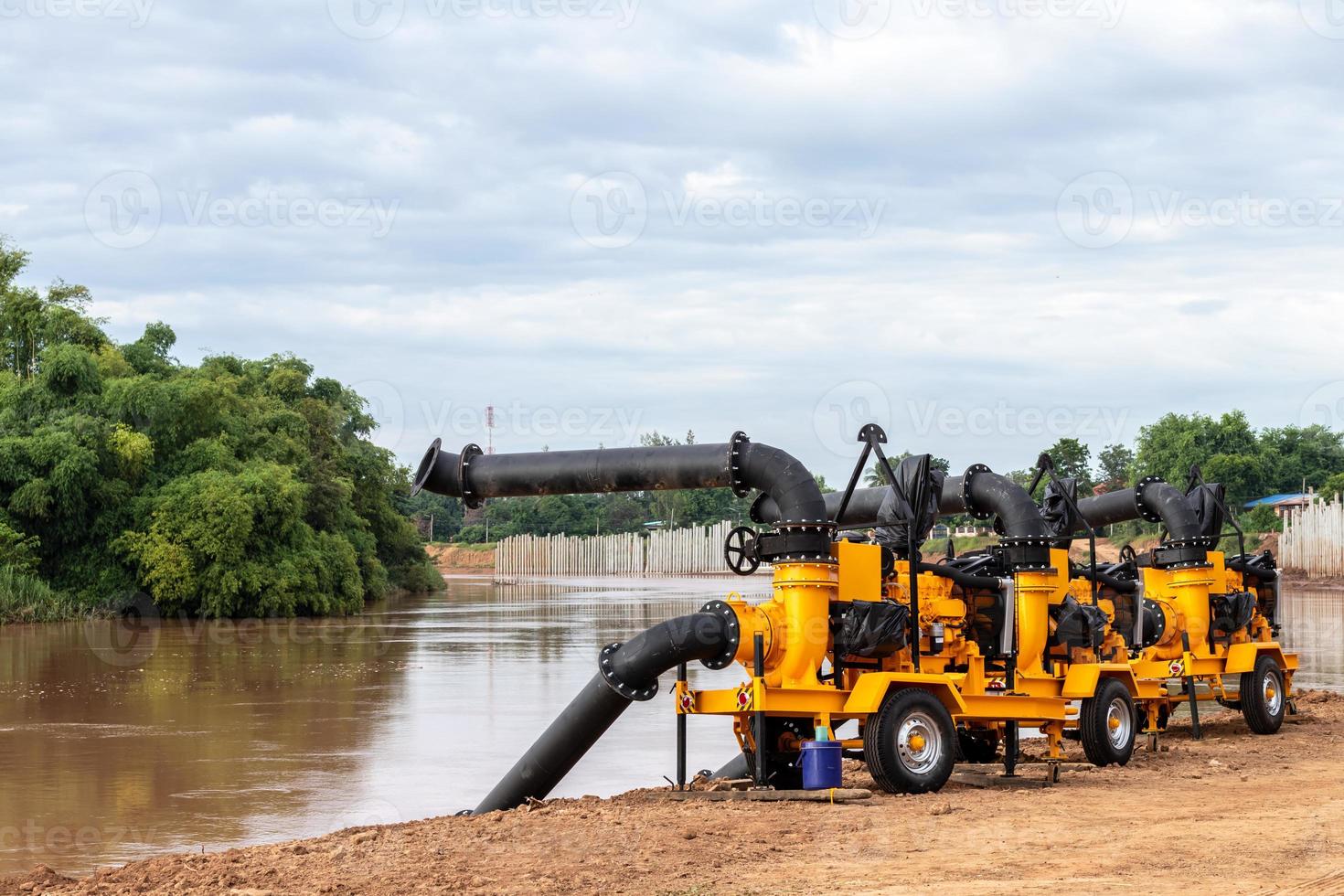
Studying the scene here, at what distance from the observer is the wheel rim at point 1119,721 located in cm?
1418

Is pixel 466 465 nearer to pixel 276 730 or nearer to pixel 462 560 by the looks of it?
pixel 276 730

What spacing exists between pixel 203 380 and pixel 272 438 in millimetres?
3766

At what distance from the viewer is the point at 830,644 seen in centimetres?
1154

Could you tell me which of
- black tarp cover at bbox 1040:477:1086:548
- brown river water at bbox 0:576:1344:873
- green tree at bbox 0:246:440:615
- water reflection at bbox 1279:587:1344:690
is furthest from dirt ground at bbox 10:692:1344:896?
green tree at bbox 0:246:440:615

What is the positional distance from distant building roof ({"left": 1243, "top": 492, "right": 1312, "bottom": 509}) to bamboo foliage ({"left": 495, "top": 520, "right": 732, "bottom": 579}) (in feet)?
95.0

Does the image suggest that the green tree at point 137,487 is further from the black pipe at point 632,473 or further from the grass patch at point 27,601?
the black pipe at point 632,473

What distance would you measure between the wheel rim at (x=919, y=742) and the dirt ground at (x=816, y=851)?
0.30 metres

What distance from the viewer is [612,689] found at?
1148cm

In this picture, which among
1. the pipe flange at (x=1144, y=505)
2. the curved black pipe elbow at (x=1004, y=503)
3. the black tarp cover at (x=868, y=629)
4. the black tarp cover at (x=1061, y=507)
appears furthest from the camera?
the pipe flange at (x=1144, y=505)

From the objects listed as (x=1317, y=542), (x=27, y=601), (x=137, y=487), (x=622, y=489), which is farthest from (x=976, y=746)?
(x=1317, y=542)

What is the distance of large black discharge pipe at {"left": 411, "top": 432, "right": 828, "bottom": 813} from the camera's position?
36.3ft

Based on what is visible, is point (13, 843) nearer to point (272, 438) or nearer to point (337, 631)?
point (337, 631)

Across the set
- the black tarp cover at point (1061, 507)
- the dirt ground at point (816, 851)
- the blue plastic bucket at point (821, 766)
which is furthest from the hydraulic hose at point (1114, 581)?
the blue plastic bucket at point (821, 766)

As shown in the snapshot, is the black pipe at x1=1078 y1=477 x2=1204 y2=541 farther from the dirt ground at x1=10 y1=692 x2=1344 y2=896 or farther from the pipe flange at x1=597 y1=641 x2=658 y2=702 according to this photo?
the pipe flange at x1=597 y1=641 x2=658 y2=702
